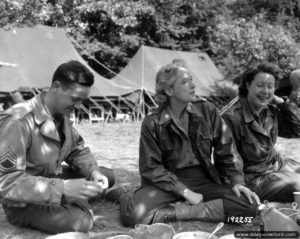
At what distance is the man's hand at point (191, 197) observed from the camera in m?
3.34

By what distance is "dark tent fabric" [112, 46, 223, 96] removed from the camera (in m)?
17.7

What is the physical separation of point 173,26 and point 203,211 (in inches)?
966

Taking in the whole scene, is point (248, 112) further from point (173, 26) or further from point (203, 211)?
point (173, 26)

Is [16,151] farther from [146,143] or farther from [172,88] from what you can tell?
[172,88]

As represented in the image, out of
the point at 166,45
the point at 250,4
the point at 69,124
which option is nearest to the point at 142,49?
the point at 166,45

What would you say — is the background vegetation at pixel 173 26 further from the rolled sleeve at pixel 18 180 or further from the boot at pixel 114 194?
the rolled sleeve at pixel 18 180

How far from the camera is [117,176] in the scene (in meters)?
5.52

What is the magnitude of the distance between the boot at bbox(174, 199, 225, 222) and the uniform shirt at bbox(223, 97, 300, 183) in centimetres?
62

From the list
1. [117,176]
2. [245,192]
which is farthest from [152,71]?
[245,192]

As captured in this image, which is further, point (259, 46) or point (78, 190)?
point (259, 46)

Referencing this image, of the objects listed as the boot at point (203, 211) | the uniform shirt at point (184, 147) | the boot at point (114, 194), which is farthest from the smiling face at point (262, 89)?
the boot at point (114, 194)

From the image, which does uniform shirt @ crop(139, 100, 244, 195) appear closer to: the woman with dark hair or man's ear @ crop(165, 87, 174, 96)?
man's ear @ crop(165, 87, 174, 96)

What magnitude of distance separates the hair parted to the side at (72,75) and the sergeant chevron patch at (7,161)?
1.97 ft

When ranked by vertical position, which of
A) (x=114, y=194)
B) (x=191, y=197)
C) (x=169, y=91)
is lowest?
(x=114, y=194)
